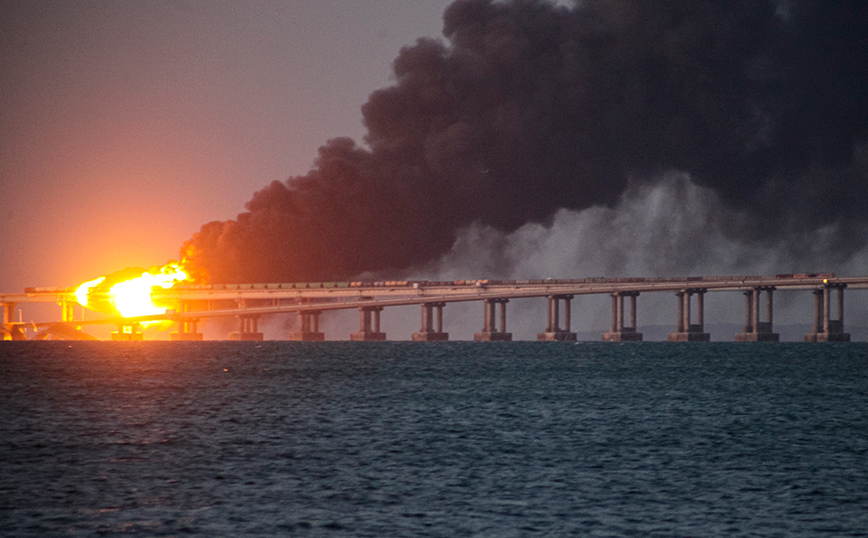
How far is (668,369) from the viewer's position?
126625 millimetres

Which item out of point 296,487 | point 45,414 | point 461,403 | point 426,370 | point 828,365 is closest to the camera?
point 296,487

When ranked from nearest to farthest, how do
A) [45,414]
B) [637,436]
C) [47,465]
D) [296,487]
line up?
1. [296,487]
2. [47,465]
3. [637,436]
4. [45,414]

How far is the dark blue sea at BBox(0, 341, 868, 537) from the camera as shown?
117ft

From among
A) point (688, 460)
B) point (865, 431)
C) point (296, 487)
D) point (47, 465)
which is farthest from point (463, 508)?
point (865, 431)

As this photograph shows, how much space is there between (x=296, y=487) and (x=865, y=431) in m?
33.9

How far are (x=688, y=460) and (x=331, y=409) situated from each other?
30303 millimetres

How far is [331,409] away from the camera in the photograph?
243ft

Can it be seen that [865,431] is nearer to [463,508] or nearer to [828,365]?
[463,508]

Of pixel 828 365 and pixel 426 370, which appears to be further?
pixel 828 365

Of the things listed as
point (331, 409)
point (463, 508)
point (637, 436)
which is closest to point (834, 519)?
point (463, 508)

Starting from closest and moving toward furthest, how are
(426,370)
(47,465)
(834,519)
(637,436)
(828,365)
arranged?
(834,519) → (47,465) → (637,436) → (426,370) → (828,365)

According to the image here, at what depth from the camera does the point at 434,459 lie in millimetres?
48812

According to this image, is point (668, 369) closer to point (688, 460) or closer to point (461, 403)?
point (461, 403)

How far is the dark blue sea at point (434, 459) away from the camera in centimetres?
3562
